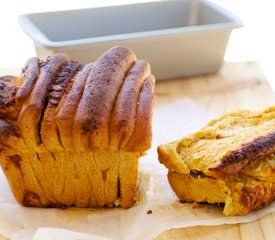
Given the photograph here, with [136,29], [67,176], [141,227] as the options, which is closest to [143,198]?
[141,227]

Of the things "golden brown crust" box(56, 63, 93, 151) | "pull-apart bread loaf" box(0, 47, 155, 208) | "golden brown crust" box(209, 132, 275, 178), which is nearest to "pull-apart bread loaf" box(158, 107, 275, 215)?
"golden brown crust" box(209, 132, 275, 178)

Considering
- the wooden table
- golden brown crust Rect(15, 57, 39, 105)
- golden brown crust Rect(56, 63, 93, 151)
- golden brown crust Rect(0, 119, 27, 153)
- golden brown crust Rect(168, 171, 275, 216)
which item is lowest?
the wooden table

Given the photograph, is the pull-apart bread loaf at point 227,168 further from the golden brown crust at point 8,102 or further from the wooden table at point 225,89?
the wooden table at point 225,89

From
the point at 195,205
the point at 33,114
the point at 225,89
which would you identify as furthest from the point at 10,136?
the point at 225,89

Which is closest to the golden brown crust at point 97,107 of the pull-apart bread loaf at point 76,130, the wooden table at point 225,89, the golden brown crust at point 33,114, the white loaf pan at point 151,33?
the pull-apart bread loaf at point 76,130

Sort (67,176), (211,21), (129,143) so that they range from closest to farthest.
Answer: (129,143), (67,176), (211,21)

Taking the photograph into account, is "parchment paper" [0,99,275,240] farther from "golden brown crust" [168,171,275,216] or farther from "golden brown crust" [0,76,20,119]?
"golden brown crust" [0,76,20,119]

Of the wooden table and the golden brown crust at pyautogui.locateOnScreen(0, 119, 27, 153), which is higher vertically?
the golden brown crust at pyautogui.locateOnScreen(0, 119, 27, 153)

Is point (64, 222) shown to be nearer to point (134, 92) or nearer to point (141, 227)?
point (141, 227)

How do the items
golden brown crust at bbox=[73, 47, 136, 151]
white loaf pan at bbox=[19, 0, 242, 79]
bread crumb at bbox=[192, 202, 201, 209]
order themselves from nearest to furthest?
1. golden brown crust at bbox=[73, 47, 136, 151]
2. bread crumb at bbox=[192, 202, 201, 209]
3. white loaf pan at bbox=[19, 0, 242, 79]
